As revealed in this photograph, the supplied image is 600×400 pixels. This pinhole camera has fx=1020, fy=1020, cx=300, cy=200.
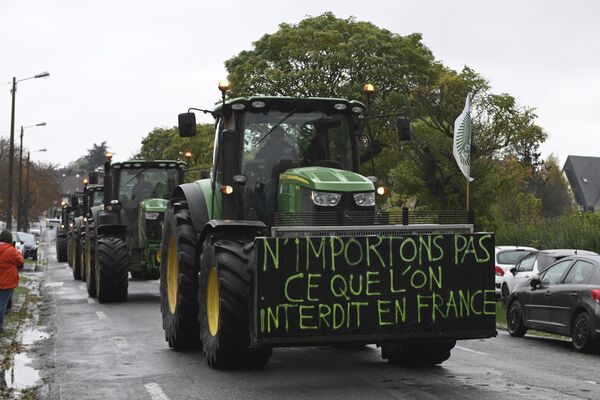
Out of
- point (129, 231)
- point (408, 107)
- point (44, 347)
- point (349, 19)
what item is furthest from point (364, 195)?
point (349, 19)

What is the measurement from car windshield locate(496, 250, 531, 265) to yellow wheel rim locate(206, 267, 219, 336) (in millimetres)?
17730

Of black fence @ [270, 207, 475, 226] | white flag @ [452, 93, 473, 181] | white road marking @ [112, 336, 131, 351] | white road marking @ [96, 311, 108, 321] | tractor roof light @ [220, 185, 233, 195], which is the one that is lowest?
white road marking @ [112, 336, 131, 351]

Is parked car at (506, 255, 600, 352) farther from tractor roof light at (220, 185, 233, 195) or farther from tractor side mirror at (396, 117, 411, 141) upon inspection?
tractor roof light at (220, 185, 233, 195)

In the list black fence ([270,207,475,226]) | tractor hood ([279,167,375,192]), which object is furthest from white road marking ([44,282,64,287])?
black fence ([270,207,475,226])

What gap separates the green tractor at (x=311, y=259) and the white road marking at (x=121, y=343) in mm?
1177

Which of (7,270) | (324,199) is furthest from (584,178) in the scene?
(324,199)

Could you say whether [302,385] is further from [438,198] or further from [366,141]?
[438,198]

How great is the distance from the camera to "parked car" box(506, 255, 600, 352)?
1449 cm

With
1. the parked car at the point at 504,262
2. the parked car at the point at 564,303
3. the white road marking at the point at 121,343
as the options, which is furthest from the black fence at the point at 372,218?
the parked car at the point at 504,262

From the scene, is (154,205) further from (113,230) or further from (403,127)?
(403,127)

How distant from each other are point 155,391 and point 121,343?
4353 millimetres

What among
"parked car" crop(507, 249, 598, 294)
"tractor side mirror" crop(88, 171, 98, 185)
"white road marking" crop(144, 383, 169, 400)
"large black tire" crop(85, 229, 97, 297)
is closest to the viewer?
"white road marking" crop(144, 383, 169, 400)

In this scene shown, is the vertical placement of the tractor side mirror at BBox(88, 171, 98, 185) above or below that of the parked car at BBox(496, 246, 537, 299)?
above

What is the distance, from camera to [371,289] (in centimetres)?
1005
